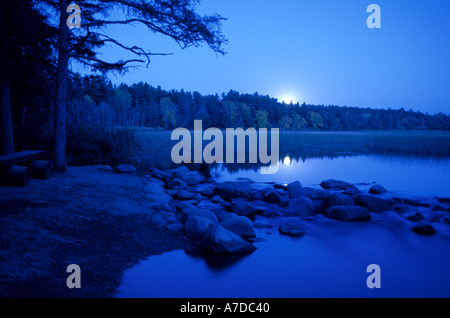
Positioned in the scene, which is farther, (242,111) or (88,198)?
(242,111)

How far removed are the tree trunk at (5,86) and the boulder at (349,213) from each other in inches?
382

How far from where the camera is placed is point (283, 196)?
36.9ft

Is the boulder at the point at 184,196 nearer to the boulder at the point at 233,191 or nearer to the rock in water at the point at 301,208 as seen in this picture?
the boulder at the point at 233,191

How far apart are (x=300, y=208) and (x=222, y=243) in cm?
400

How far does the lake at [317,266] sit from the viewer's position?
5.03 meters

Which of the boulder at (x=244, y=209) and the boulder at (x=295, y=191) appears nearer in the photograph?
the boulder at (x=244, y=209)

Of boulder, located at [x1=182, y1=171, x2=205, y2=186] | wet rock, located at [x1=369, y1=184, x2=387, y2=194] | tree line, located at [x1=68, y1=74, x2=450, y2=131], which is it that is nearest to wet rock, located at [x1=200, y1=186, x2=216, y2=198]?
boulder, located at [x1=182, y1=171, x2=205, y2=186]

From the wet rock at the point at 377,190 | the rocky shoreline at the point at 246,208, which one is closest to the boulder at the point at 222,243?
the rocky shoreline at the point at 246,208

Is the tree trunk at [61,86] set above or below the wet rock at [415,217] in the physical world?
above

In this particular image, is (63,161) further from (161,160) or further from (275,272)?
(161,160)

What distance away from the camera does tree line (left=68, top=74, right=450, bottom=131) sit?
269ft

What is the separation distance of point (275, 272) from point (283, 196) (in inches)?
224

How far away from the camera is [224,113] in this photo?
89062 mm
